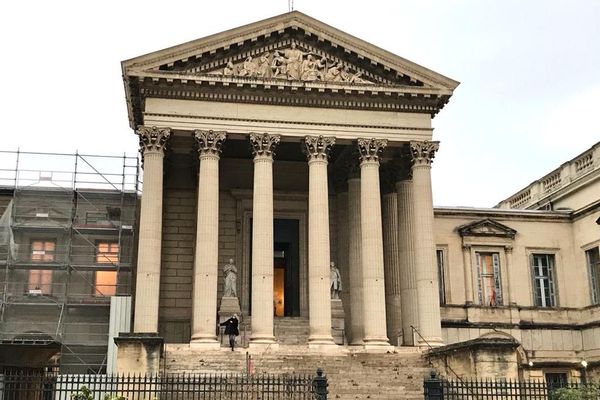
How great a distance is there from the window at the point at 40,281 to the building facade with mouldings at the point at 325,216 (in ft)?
15.8

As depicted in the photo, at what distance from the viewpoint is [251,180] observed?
38.3 meters

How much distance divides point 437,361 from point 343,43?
13872 mm

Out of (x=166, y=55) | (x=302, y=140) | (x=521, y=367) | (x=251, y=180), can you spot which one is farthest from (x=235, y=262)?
(x=521, y=367)

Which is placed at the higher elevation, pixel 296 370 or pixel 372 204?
pixel 372 204

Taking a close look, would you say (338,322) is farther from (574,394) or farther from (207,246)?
(574,394)

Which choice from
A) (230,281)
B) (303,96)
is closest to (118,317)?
(230,281)

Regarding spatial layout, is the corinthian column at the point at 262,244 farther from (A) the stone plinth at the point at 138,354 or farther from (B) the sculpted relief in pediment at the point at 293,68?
(A) the stone plinth at the point at 138,354

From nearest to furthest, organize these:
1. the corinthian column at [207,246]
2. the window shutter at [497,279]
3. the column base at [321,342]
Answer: the corinthian column at [207,246], the column base at [321,342], the window shutter at [497,279]

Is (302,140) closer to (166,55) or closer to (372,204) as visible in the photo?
(372,204)

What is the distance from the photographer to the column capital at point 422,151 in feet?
113

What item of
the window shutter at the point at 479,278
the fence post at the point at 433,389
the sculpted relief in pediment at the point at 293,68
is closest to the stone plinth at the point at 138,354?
the fence post at the point at 433,389

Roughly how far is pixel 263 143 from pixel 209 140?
7.40 feet

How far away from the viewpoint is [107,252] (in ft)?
111

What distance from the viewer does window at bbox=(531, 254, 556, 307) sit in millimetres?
40844
